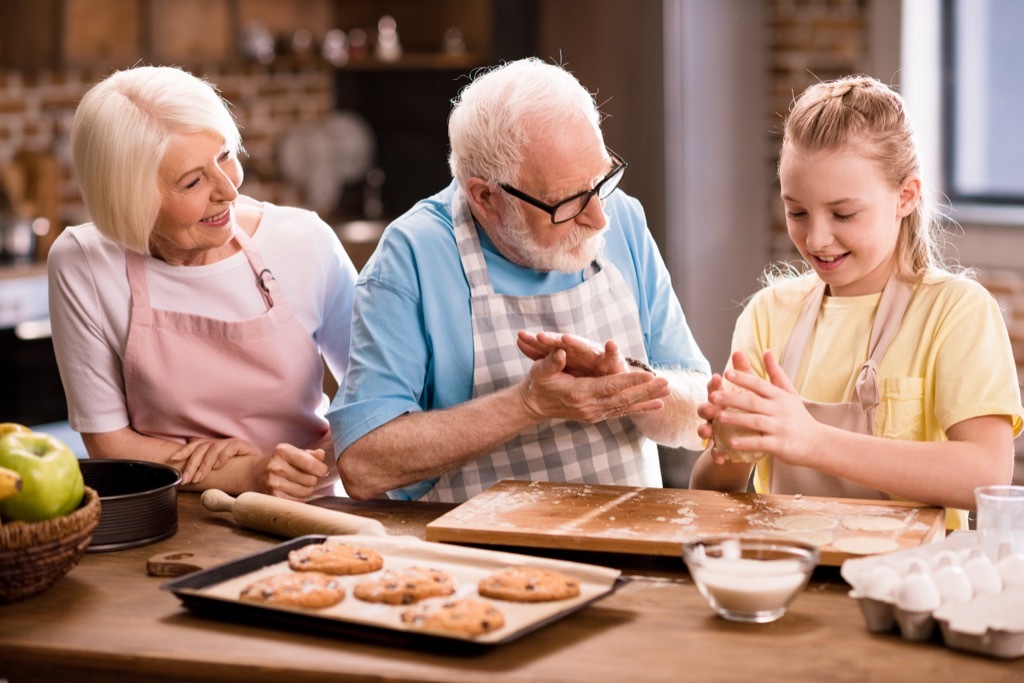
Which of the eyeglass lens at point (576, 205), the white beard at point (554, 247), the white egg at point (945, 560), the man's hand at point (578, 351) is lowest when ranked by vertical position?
the white egg at point (945, 560)

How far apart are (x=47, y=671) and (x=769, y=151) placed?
13.4 ft

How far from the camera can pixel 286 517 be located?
189 cm

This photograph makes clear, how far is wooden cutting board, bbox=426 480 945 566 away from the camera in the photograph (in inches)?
67.9

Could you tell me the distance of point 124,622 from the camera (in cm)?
159

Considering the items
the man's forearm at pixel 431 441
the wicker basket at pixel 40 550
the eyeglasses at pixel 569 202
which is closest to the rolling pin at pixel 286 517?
the man's forearm at pixel 431 441

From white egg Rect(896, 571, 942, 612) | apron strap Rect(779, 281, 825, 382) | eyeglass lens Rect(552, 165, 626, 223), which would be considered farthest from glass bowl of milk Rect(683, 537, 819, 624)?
eyeglass lens Rect(552, 165, 626, 223)

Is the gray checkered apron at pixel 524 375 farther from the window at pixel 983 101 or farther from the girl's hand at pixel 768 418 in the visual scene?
the window at pixel 983 101

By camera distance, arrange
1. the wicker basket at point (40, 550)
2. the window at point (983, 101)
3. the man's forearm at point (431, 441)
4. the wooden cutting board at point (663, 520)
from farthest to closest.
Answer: the window at point (983, 101), the man's forearm at point (431, 441), the wooden cutting board at point (663, 520), the wicker basket at point (40, 550)

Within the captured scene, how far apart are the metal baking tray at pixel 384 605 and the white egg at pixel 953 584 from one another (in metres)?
0.37

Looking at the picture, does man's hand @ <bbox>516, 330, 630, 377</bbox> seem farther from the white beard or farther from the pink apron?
the pink apron

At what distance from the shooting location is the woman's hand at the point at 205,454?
2.22m

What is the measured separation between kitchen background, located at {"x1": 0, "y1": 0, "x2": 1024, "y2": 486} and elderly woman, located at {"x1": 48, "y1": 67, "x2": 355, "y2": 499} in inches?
86.4

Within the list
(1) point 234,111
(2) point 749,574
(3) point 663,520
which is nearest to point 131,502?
(3) point 663,520

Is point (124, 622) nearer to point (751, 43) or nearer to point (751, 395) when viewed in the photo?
point (751, 395)
